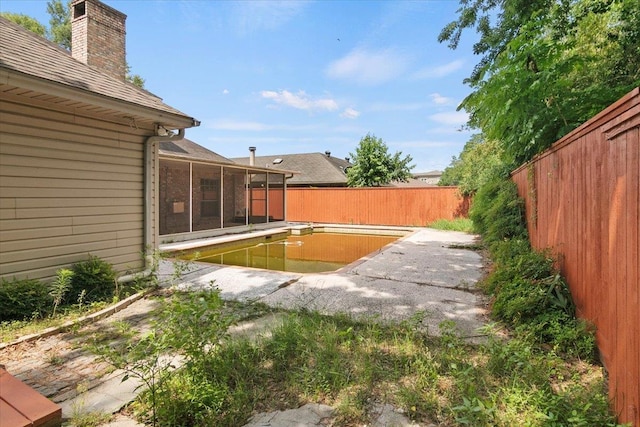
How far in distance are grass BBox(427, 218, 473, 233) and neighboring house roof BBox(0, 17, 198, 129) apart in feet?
31.4

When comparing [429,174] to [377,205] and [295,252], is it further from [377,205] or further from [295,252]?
[295,252]

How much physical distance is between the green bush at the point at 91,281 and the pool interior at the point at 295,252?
74.4 inches

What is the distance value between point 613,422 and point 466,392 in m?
0.65

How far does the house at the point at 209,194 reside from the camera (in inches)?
384

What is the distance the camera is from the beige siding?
10.8ft

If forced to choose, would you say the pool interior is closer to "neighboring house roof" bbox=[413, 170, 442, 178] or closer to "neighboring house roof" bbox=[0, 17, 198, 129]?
"neighboring house roof" bbox=[0, 17, 198, 129]

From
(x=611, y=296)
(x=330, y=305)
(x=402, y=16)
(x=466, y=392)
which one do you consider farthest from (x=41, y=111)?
(x=402, y=16)

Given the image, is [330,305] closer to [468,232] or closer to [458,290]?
[458,290]

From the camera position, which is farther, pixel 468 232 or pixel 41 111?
pixel 468 232

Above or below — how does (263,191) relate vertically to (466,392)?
above

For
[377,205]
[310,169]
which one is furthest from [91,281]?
[310,169]

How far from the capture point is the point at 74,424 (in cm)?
169

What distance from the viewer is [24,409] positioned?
146cm

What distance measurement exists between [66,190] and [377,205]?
39.8 feet
